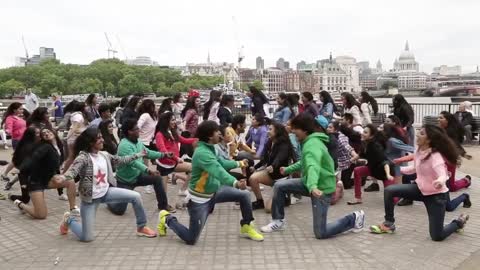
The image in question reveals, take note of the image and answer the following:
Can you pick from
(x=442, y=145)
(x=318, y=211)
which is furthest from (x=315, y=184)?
(x=442, y=145)

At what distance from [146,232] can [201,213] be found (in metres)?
0.93

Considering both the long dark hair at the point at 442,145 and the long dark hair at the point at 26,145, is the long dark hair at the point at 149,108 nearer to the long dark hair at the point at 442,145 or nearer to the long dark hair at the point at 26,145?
the long dark hair at the point at 26,145

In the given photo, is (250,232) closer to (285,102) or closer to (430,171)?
(430,171)

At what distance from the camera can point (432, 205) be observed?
213 inches

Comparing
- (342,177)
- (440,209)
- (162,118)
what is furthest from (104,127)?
(440,209)

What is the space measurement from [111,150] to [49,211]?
1.29 m

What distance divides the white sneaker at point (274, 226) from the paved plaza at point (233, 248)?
0.09 m

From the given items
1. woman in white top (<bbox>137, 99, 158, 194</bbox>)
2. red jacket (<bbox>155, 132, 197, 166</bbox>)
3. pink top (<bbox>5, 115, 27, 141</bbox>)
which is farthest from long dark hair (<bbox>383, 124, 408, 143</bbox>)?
pink top (<bbox>5, 115, 27, 141</bbox>)

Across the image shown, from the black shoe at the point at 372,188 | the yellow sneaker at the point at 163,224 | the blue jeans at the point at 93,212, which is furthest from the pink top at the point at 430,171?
the blue jeans at the point at 93,212

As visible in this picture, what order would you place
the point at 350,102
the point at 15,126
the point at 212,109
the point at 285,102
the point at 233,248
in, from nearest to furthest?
the point at 233,248
the point at 15,126
the point at 350,102
the point at 285,102
the point at 212,109

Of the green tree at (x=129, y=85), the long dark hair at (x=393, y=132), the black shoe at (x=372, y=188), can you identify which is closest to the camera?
the long dark hair at (x=393, y=132)

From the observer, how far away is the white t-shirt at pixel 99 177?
5605 millimetres

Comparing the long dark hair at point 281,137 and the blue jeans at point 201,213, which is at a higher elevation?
the long dark hair at point 281,137

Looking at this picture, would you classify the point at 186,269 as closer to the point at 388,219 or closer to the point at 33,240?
the point at 33,240
